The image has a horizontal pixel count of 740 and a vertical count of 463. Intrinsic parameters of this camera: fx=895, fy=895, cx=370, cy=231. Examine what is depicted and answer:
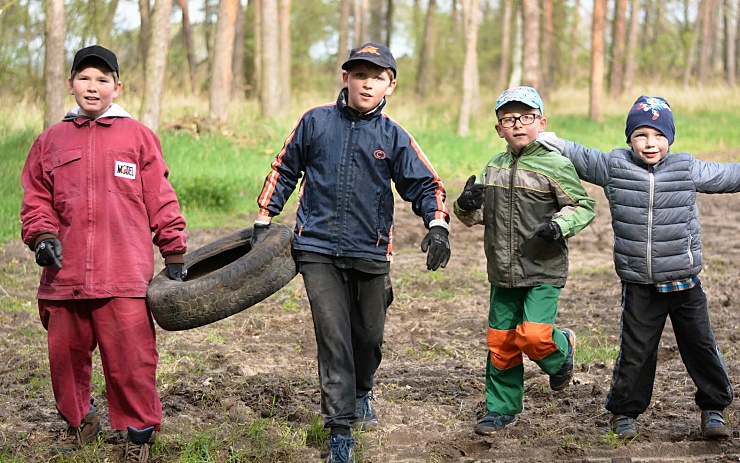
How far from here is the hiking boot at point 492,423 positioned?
15.8 feet

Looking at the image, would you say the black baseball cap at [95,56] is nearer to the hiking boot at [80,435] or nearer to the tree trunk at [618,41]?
the hiking boot at [80,435]

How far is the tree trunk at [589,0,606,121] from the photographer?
26547 mm

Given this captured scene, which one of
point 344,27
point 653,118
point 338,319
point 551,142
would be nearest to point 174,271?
point 338,319

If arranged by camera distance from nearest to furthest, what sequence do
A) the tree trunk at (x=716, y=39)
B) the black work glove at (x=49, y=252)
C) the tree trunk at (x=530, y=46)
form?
the black work glove at (x=49, y=252) < the tree trunk at (x=530, y=46) < the tree trunk at (x=716, y=39)

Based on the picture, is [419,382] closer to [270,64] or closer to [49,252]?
[49,252]

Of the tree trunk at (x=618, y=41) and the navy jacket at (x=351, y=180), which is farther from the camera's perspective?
the tree trunk at (x=618, y=41)

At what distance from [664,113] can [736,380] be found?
2.07 meters

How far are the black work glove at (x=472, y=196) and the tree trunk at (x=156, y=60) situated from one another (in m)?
10.5

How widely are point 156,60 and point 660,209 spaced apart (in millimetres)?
11204

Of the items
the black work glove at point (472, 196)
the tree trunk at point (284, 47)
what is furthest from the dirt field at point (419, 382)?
the tree trunk at point (284, 47)

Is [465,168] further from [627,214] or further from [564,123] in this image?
[627,214]

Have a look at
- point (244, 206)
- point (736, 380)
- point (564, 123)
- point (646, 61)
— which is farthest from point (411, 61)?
point (736, 380)

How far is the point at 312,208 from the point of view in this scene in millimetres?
4504

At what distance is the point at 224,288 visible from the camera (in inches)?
174
